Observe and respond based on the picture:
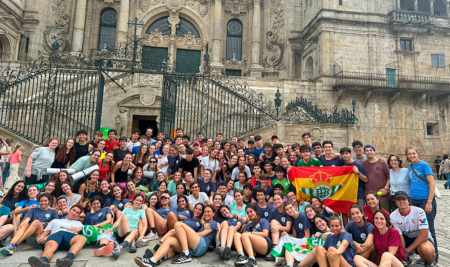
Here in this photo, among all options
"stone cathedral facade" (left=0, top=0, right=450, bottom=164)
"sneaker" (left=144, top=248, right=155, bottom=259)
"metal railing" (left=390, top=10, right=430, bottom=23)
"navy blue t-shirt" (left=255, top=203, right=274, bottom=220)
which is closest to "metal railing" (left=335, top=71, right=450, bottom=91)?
"stone cathedral facade" (left=0, top=0, right=450, bottom=164)

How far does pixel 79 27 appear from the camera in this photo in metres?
24.9

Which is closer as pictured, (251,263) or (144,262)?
(144,262)

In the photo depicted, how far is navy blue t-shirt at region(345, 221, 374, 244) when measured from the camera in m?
5.10

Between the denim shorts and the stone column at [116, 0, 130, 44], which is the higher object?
the stone column at [116, 0, 130, 44]

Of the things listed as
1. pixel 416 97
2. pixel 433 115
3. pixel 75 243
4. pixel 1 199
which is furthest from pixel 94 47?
pixel 433 115

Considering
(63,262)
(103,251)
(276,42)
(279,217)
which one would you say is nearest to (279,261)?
(279,217)

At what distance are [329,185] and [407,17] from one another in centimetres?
2285

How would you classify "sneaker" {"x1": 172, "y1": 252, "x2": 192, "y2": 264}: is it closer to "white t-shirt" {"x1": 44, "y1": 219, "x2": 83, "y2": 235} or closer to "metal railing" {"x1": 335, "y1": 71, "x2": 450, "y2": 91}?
"white t-shirt" {"x1": 44, "y1": 219, "x2": 83, "y2": 235}

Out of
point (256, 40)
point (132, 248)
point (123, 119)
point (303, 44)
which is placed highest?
point (256, 40)

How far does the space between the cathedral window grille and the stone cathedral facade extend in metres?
0.10

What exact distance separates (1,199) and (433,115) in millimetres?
26525

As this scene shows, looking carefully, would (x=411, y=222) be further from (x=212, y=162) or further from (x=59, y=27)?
(x=59, y=27)

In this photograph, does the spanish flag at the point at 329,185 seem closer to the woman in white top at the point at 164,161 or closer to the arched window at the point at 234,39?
the woman in white top at the point at 164,161

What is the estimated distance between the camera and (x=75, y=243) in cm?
536
